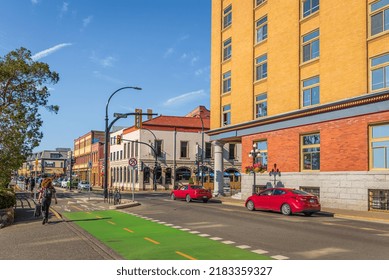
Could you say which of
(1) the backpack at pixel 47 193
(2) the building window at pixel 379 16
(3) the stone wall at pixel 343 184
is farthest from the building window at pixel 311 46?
(1) the backpack at pixel 47 193

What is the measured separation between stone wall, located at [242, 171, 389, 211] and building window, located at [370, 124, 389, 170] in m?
0.59

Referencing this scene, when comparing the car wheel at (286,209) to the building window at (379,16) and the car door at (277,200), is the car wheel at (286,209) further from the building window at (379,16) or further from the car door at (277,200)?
the building window at (379,16)

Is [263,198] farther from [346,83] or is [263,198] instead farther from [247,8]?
[247,8]

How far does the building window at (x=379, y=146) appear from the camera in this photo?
2177cm

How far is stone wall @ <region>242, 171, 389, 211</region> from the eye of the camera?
22.0m

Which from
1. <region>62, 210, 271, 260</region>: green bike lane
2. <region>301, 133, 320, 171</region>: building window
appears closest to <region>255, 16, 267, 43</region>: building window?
<region>301, 133, 320, 171</region>: building window

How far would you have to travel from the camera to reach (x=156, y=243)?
443 inches

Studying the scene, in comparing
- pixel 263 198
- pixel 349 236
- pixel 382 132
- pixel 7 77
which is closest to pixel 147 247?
pixel 349 236

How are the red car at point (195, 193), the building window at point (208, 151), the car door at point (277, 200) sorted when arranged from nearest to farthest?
the car door at point (277, 200) → the red car at point (195, 193) → the building window at point (208, 151)

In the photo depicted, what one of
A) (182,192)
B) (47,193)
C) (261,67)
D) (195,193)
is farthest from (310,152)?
(47,193)

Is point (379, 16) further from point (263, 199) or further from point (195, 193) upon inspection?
point (195, 193)

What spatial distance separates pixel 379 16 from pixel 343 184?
9.61m

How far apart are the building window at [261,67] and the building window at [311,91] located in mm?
5095

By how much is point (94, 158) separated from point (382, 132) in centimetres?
7502
